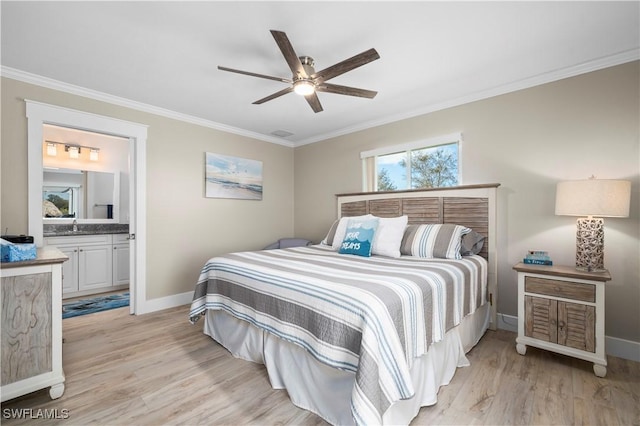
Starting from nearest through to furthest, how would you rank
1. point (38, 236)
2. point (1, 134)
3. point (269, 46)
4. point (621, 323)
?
point (269, 46)
point (621, 323)
point (1, 134)
point (38, 236)

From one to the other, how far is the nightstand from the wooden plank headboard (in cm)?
48

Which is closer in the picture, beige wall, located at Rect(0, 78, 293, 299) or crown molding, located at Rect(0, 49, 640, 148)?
crown molding, located at Rect(0, 49, 640, 148)

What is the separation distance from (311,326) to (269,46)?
2074 mm

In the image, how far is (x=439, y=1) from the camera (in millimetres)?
1785

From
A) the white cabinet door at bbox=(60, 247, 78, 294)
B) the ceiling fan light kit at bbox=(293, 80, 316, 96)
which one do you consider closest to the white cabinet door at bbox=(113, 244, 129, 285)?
the white cabinet door at bbox=(60, 247, 78, 294)

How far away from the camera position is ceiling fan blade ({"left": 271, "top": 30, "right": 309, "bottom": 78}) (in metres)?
1.68

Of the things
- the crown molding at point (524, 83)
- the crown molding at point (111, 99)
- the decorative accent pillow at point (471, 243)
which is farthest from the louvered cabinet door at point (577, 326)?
the crown molding at point (111, 99)

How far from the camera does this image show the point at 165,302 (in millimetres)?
3627

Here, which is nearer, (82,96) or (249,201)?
(82,96)

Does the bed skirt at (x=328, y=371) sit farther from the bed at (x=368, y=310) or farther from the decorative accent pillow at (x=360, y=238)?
the decorative accent pillow at (x=360, y=238)

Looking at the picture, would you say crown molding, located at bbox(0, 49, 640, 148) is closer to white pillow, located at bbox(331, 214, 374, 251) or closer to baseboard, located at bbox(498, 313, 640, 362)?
white pillow, located at bbox(331, 214, 374, 251)

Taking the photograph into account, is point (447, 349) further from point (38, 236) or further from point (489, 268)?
point (38, 236)

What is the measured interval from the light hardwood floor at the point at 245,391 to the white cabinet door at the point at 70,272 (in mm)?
1838

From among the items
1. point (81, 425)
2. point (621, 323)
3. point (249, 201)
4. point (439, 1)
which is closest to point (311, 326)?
point (81, 425)
